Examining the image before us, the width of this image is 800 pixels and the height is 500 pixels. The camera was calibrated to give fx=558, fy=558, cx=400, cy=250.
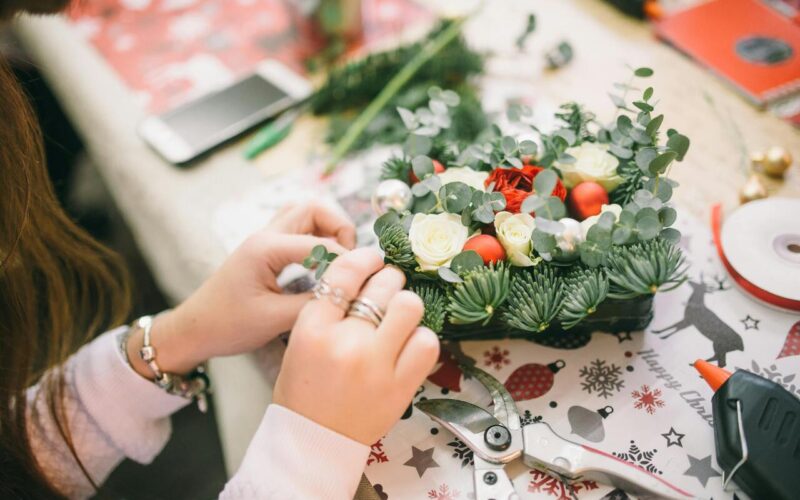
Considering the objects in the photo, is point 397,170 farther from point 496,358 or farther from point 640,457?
point 640,457

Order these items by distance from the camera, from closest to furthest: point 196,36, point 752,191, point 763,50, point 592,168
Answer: point 592,168, point 752,191, point 763,50, point 196,36

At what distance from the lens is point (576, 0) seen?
108cm

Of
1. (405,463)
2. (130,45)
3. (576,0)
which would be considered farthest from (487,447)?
(130,45)

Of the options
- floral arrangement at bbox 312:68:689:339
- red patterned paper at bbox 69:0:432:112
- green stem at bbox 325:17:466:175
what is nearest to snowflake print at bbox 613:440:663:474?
floral arrangement at bbox 312:68:689:339

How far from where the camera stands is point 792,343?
23.5 inches

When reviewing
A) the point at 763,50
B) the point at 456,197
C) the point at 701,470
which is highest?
the point at 456,197

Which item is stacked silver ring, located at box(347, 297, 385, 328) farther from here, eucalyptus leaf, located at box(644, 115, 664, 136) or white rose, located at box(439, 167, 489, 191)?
eucalyptus leaf, located at box(644, 115, 664, 136)

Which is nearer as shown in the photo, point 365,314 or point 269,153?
→ point 365,314

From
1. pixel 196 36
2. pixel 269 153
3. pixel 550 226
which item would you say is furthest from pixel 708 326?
pixel 196 36

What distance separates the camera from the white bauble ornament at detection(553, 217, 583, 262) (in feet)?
1.79

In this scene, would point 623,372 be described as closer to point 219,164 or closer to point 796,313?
point 796,313

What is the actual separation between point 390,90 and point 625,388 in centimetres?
58

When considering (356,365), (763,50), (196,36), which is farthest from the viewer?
(196,36)

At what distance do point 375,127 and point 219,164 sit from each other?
265mm
